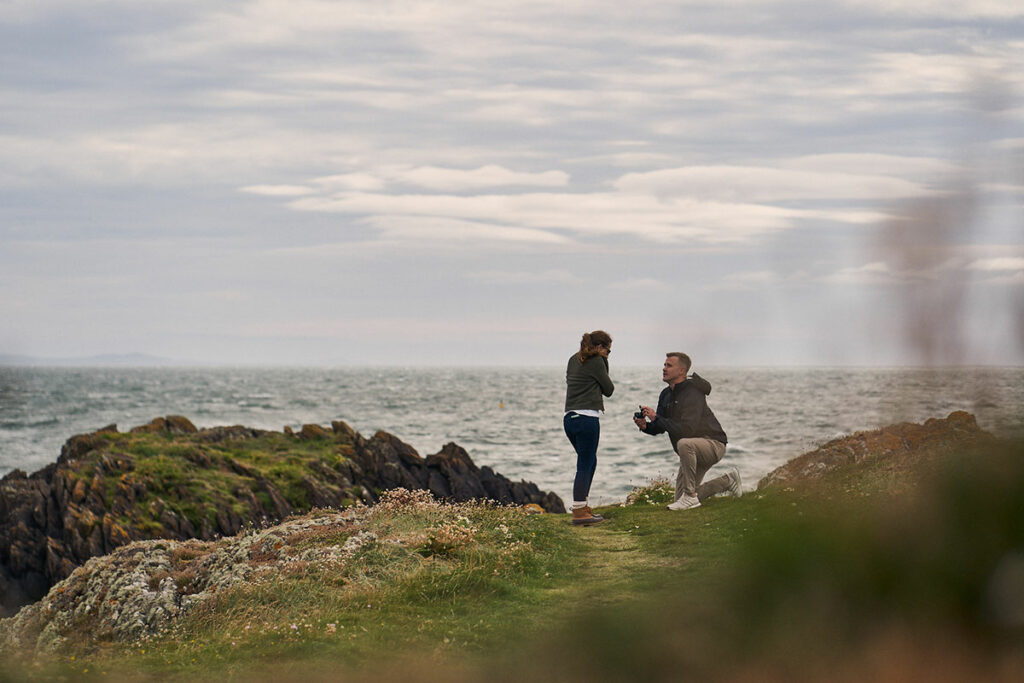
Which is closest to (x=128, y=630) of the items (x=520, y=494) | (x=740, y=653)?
(x=740, y=653)

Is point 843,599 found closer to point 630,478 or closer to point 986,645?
point 986,645

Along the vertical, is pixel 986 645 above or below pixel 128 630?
above

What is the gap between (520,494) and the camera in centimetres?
2562

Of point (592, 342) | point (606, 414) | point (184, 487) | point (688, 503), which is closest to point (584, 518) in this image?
point (688, 503)

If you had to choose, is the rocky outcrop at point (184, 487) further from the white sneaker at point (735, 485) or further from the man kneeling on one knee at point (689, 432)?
the white sneaker at point (735, 485)

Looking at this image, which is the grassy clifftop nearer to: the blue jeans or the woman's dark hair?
the blue jeans

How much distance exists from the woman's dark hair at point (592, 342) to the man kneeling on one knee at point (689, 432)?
1.10m

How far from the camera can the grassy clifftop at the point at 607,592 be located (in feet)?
12.8

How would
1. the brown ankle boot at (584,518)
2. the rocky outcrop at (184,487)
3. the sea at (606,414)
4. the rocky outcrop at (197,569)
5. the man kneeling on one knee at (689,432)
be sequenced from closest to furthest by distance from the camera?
the sea at (606,414), the rocky outcrop at (197,569), the man kneeling on one knee at (689,432), the brown ankle boot at (584,518), the rocky outcrop at (184,487)

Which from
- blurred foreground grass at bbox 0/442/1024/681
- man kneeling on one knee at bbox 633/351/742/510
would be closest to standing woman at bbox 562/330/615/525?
man kneeling on one knee at bbox 633/351/742/510

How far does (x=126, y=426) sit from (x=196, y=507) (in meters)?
59.3

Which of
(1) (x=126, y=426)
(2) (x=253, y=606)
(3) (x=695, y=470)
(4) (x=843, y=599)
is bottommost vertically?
(1) (x=126, y=426)

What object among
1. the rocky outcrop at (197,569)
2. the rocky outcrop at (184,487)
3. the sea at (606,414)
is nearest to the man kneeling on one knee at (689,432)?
the sea at (606,414)

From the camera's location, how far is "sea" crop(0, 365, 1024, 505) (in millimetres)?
3029
